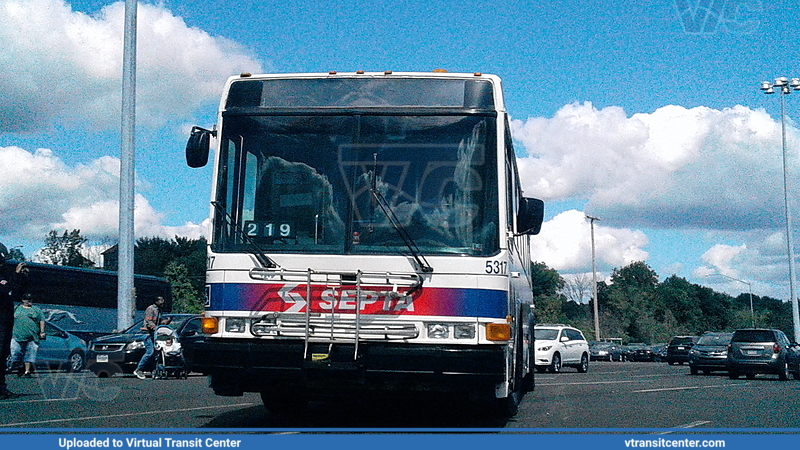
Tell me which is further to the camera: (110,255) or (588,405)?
(110,255)

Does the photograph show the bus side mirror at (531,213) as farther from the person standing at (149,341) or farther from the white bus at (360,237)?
the person standing at (149,341)

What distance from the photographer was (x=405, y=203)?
8297 mm

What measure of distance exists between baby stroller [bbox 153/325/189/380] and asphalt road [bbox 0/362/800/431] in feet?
9.49

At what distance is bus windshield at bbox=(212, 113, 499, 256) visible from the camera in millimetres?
8242

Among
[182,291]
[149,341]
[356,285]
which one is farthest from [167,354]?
[182,291]

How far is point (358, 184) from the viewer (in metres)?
8.38

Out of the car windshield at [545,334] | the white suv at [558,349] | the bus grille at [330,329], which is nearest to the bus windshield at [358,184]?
the bus grille at [330,329]

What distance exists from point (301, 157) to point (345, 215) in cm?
73

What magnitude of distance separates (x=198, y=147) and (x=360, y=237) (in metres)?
1.83

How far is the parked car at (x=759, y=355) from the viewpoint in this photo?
1000 inches

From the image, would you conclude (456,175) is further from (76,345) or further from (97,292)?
→ (97,292)

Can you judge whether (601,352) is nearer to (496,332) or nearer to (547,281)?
(496,332)
